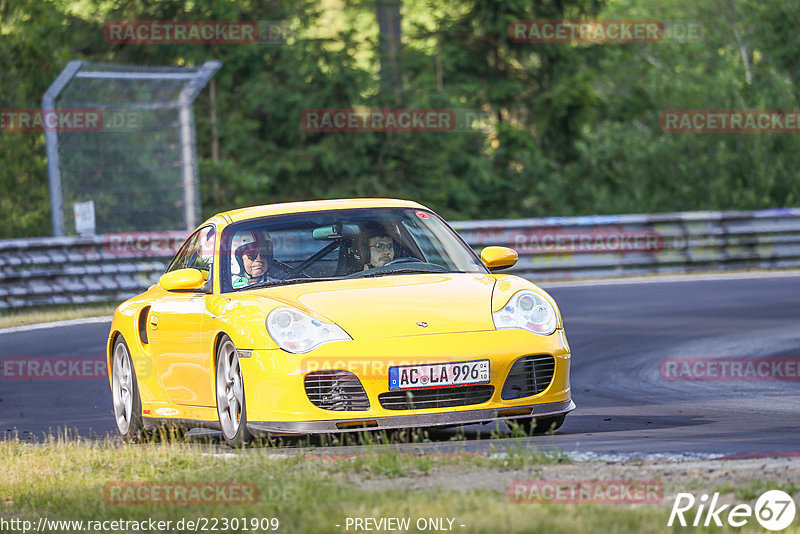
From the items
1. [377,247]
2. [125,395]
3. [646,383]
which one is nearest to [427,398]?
[377,247]

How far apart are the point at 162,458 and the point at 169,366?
1.69 meters

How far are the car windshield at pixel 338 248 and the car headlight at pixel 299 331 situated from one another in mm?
708

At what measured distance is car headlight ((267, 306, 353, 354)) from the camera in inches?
300

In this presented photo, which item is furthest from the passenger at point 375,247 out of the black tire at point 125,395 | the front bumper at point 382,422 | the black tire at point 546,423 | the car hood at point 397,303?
the black tire at point 125,395

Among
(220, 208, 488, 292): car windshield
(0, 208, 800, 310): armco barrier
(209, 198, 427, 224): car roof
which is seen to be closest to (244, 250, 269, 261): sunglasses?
(220, 208, 488, 292): car windshield

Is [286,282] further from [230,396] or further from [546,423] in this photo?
[546,423]

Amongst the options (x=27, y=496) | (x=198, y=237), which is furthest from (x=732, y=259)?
(x=27, y=496)

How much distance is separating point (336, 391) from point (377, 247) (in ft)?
5.28

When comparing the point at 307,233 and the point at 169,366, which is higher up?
the point at 307,233

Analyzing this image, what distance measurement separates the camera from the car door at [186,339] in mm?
8414

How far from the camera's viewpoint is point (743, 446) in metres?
6.97

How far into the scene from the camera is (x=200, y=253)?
922 cm

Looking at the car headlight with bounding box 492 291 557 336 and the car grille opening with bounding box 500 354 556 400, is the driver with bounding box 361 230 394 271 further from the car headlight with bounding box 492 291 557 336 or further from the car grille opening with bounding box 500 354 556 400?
the car grille opening with bounding box 500 354 556 400

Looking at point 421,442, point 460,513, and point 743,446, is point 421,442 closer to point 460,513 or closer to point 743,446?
point 743,446
